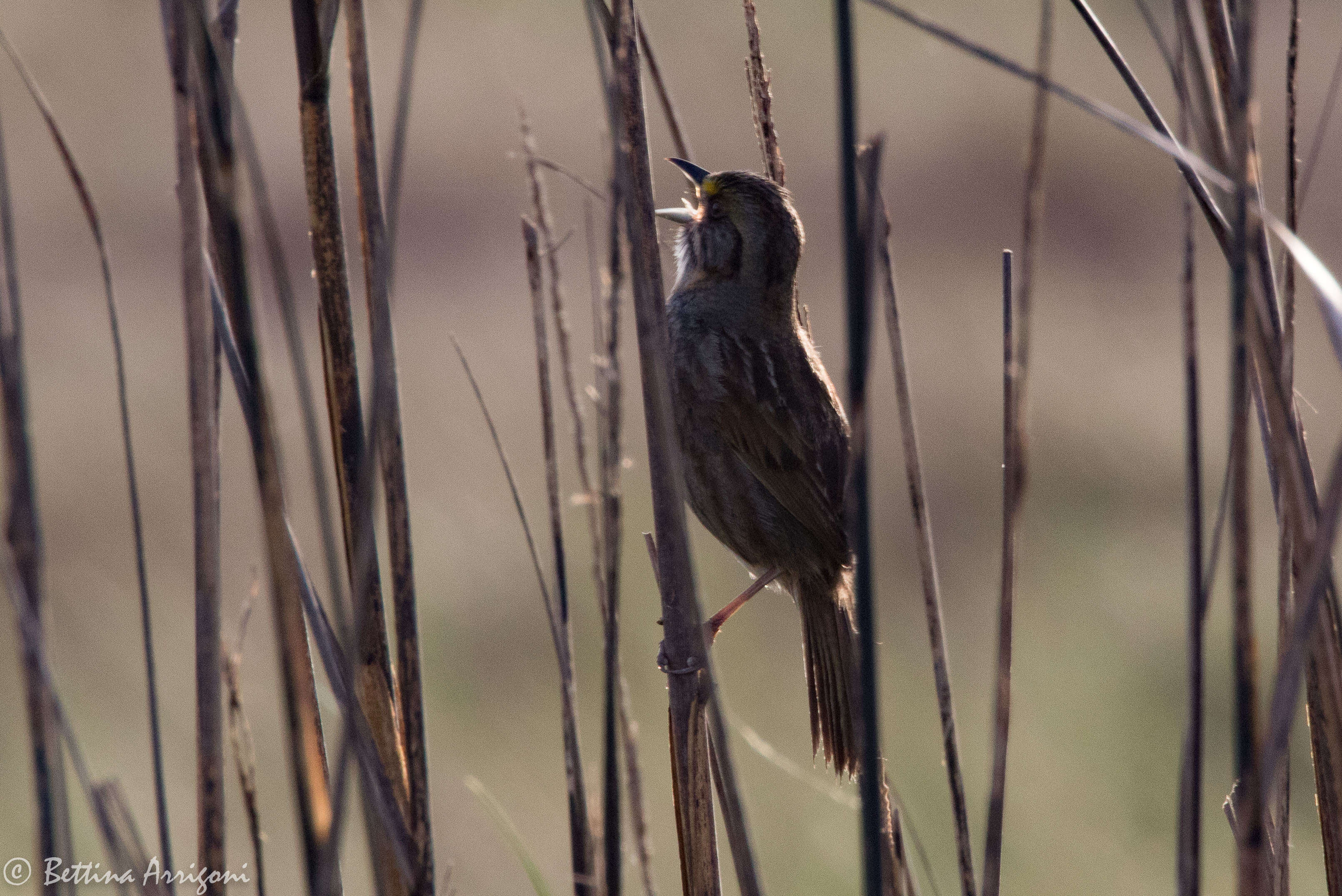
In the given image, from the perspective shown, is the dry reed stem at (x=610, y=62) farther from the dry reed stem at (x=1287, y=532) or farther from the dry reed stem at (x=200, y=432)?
the dry reed stem at (x=1287, y=532)

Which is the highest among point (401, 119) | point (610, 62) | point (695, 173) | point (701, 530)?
point (695, 173)

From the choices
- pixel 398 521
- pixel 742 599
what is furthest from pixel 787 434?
pixel 398 521

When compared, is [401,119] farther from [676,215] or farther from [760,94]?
[676,215]

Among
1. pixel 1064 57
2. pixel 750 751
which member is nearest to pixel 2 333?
pixel 750 751

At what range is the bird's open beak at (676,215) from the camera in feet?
8.35

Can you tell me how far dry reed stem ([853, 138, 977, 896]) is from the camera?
175cm

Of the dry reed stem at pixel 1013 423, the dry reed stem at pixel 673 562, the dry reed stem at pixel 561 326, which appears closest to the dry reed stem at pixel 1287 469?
the dry reed stem at pixel 1013 423

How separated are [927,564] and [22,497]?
1.24 metres

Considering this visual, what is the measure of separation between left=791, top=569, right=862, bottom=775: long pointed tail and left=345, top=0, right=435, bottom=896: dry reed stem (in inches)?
44.3

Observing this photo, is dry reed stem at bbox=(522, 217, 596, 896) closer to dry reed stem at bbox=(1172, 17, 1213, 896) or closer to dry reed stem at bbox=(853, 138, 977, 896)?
dry reed stem at bbox=(853, 138, 977, 896)

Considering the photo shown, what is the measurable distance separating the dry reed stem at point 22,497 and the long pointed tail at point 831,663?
5.12 feet

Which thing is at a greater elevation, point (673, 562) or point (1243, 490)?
point (1243, 490)

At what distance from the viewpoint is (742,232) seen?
293 centimetres

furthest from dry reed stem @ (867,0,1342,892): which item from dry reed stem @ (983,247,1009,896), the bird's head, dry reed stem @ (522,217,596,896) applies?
the bird's head
